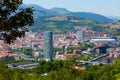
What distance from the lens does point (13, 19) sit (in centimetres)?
866

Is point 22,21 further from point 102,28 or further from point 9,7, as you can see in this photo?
point 102,28

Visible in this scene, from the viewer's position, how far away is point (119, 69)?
4125 cm

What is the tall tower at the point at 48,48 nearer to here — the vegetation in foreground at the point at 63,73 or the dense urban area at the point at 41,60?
the dense urban area at the point at 41,60

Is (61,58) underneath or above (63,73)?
underneath

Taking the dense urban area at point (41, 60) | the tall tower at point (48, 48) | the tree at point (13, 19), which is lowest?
the tall tower at point (48, 48)

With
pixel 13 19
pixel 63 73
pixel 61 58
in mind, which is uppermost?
pixel 13 19

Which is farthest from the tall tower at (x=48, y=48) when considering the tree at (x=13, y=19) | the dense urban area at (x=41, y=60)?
the tree at (x=13, y=19)

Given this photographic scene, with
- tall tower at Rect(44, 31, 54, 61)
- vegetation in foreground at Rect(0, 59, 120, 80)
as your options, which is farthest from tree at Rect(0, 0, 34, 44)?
tall tower at Rect(44, 31, 54, 61)

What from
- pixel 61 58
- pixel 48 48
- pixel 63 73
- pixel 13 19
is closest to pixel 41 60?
pixel 61 58

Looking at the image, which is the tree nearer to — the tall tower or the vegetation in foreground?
the vegetation in foreground

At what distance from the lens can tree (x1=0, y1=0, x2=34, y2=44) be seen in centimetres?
850

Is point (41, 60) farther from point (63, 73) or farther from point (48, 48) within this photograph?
point (63, 73)

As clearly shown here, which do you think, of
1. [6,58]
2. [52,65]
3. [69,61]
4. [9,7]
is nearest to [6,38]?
[9,7]

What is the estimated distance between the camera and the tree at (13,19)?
8.50m
